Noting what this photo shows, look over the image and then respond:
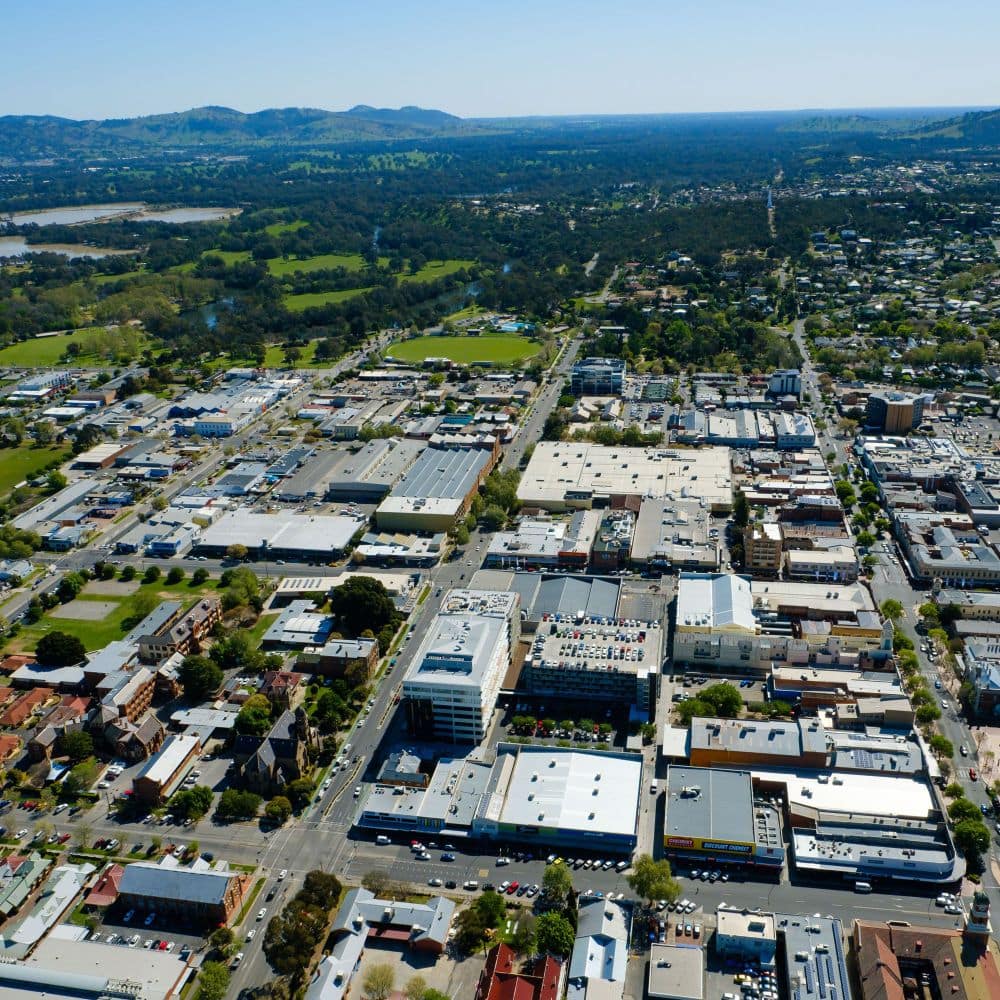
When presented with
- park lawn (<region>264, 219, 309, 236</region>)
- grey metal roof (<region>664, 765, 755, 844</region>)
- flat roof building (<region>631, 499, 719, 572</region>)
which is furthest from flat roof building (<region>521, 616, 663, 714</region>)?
park lawn (<region>264, 219, 309, 236</region>)

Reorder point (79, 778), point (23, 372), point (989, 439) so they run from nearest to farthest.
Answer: point (79, 778) → point (989, 439) → point (23, 372)

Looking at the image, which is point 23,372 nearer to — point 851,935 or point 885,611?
point 885,611

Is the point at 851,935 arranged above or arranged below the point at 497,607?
below

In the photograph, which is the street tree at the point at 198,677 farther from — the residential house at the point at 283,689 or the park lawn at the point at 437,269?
the park lawn at the point at 437,269

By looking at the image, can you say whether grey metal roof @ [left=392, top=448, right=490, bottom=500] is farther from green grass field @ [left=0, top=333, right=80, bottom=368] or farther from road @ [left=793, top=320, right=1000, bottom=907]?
green grass field @ [left=0, top=333, right=80, bottom=368]

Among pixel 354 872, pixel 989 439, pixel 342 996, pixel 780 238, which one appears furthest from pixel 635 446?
pixel 780 238

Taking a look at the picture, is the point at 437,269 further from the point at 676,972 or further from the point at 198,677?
the point at 676,972
